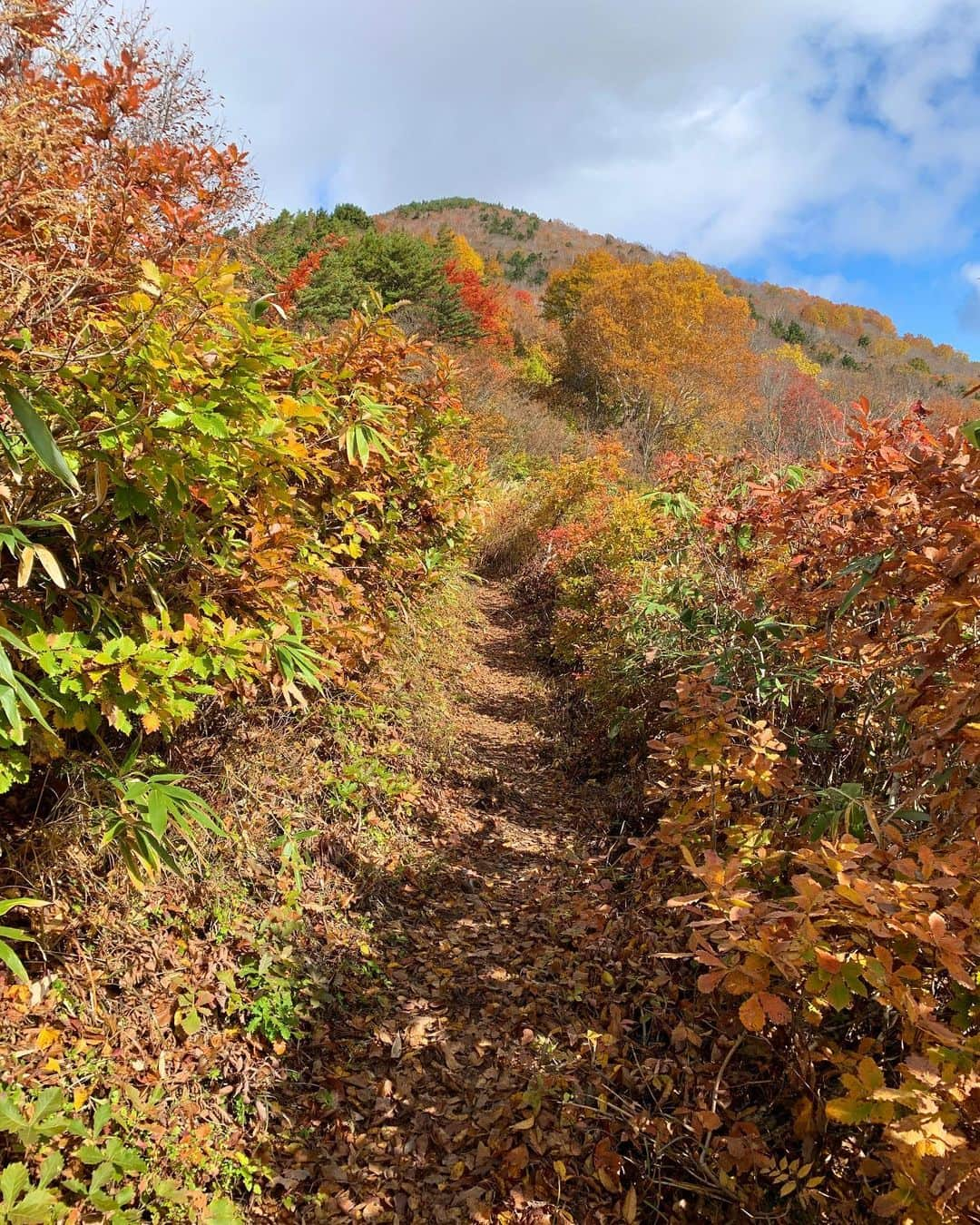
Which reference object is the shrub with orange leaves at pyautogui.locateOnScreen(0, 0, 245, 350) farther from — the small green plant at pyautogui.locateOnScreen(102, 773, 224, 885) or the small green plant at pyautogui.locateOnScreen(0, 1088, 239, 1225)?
the small green plant at pyautogui.locateOnScreen(0, 1088, 239, 1225)

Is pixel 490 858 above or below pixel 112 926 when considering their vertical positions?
above

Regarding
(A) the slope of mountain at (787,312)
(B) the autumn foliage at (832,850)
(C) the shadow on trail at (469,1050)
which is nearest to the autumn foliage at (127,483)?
(C) the shadow on trail at (469,1050)

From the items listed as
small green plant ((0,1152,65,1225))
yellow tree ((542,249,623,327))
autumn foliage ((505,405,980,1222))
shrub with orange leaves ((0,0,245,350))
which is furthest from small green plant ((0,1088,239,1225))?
yellow tree ((542,249,623,327))

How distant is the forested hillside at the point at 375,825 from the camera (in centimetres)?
159

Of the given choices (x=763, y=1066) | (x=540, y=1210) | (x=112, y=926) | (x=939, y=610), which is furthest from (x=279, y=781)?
(x=939, y=610)

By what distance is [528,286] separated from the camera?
60.0m

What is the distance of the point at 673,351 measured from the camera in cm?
2502

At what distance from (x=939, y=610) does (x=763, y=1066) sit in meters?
1.87

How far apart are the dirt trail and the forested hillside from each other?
2 cm

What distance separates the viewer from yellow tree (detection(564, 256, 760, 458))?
2480 cm

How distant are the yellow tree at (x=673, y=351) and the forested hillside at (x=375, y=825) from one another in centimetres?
2183

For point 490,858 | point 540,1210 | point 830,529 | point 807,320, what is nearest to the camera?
point 540,1210

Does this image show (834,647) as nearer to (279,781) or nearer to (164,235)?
(279,781)

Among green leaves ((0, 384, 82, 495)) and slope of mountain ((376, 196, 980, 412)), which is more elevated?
slope of mountain ((376, 196, 980, 412))
